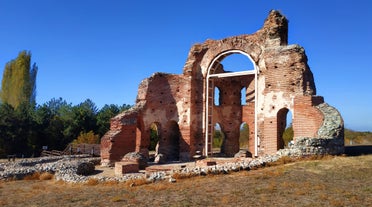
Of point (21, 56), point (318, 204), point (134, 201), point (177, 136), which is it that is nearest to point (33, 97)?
point (21, 56)

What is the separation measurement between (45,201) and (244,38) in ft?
46.0

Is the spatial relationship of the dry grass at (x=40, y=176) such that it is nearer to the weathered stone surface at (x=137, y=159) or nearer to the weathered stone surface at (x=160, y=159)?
the weathered stone surface at (x=137, y=159)

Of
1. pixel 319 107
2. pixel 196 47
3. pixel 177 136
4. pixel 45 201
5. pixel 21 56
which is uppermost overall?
pixel 21 56

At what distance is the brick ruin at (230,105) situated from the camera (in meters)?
17.0

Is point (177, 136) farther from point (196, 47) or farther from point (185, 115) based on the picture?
point (196, 47)

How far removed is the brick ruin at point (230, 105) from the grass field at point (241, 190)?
3201 millimetres

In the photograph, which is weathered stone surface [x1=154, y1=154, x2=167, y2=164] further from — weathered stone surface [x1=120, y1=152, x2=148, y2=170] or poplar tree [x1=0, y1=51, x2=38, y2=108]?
poplar tree [x1=0, y1=51, x2=38, y2=108]

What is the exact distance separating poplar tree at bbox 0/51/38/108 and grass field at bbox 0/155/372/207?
32335 mm

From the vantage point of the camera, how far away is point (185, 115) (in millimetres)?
21625

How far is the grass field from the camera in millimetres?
8266

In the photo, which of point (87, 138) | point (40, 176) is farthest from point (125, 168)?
point (87, 138)

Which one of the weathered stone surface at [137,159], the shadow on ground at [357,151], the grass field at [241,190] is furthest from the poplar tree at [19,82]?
the shadow on ground at [357,151]

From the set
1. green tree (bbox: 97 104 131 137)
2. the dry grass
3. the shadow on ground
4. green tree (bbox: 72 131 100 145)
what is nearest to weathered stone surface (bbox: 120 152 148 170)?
the dry grass

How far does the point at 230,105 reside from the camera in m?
23.5
